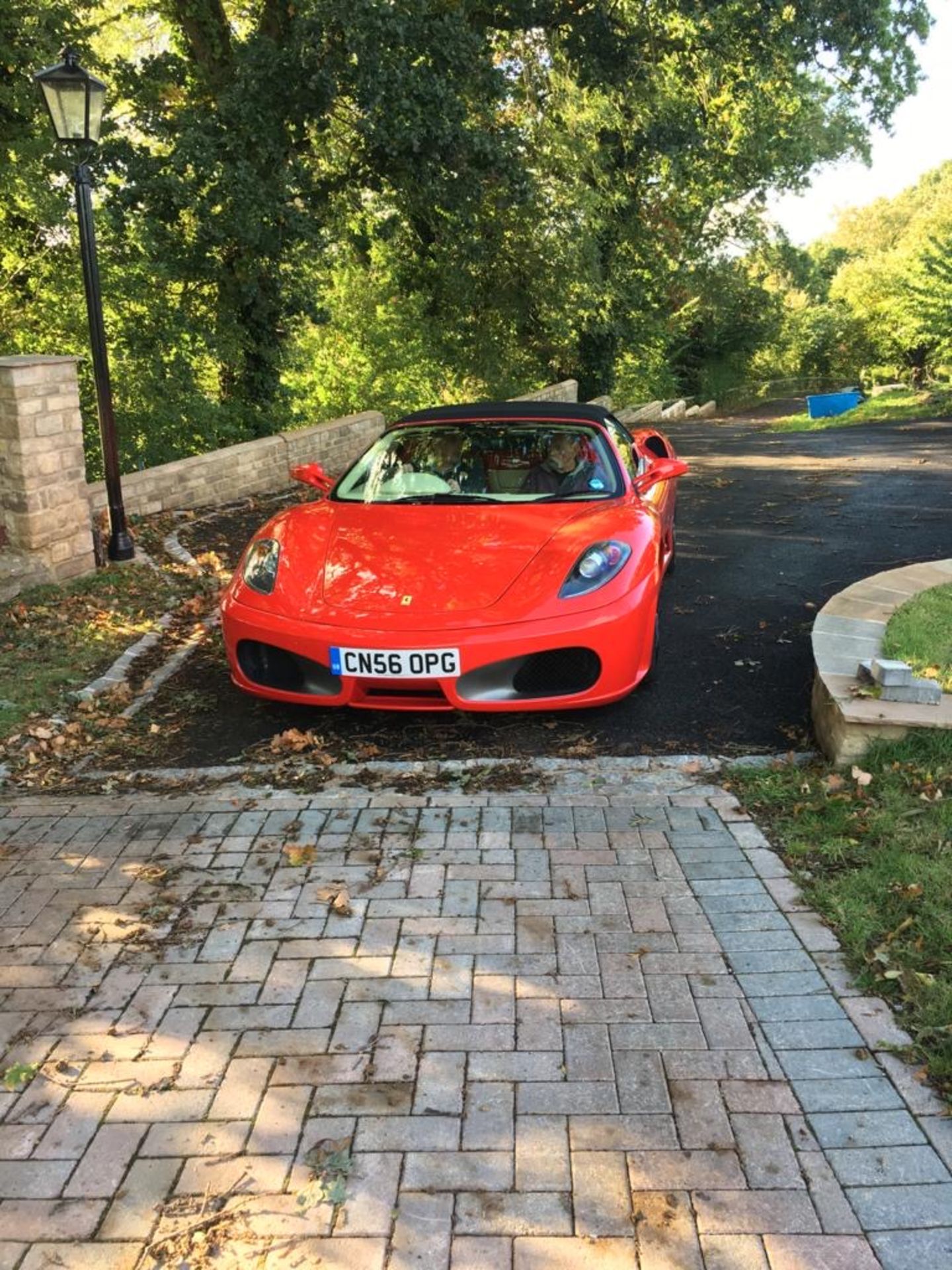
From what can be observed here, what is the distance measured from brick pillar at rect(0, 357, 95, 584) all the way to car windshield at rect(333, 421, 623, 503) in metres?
2.65

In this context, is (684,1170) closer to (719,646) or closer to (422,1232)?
(422,1232)

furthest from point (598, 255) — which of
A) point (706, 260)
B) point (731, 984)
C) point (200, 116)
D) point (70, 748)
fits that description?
point (731, 984)

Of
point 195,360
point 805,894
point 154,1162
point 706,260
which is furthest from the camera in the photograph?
point 706,260

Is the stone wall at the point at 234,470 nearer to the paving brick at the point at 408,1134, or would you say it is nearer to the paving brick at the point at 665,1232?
the paving brick at the point at 408,1134

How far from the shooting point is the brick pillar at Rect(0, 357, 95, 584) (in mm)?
6363

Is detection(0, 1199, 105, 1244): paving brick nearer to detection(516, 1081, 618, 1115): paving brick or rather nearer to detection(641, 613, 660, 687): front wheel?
detection(516, 1081, 618, 1115): paving brick

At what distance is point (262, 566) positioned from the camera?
4.51m

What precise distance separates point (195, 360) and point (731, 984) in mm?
11990

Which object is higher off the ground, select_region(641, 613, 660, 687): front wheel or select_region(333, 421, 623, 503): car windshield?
select_region(333, 421, 623, 503): car windshield

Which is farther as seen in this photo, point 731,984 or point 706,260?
point 706,260

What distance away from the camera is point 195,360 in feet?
41.2

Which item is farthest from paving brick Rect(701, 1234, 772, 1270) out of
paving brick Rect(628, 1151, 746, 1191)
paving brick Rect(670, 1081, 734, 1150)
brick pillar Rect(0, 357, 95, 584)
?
brick pillar Rect(0, 357, 95, 584)

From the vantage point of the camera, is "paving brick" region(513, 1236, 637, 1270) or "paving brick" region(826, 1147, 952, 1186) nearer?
"paving brick" region(513, 1236, 637, 1270)

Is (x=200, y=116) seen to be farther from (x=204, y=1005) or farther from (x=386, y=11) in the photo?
(x=204, y=1005)
